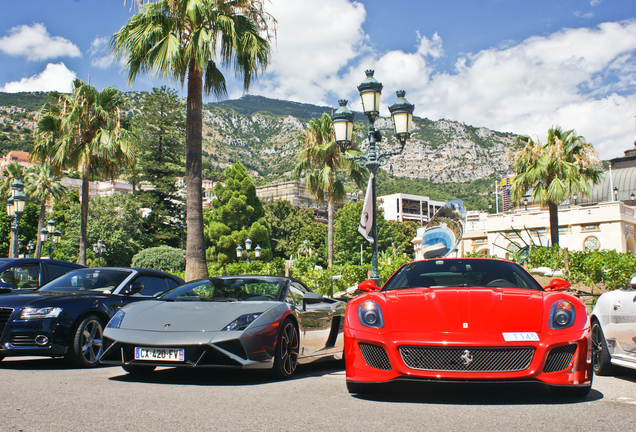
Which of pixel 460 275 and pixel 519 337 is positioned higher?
pixel 460 275

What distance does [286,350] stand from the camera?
559 centimetres

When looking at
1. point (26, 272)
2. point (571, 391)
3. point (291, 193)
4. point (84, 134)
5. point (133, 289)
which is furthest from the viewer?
point (291, 193)

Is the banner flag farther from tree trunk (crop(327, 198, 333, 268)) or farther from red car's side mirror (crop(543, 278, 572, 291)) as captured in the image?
tree trunk (crop(327, 198, 333, 268))

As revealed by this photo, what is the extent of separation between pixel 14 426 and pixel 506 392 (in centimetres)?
379

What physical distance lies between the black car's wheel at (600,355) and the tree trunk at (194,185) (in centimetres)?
822

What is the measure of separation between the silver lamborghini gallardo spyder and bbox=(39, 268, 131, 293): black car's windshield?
1.87 meters

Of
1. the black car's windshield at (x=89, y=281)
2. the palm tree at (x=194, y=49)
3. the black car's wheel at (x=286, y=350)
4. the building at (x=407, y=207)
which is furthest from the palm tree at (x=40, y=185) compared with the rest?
the building at (x=407, y=207)

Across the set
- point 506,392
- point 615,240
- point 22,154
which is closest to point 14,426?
point 506,392

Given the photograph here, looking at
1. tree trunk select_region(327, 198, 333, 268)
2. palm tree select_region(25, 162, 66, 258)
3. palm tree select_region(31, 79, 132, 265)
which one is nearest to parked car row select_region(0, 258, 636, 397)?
palm tree select_region(31, 79, 132, 265)

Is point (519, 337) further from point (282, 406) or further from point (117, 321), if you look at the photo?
point (117, 321)

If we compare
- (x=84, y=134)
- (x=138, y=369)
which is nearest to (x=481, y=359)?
(x=138, y=369)

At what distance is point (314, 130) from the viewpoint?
86.0 ft

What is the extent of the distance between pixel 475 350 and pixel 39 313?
5.11 meters

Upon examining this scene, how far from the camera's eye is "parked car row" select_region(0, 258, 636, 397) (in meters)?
3.90
